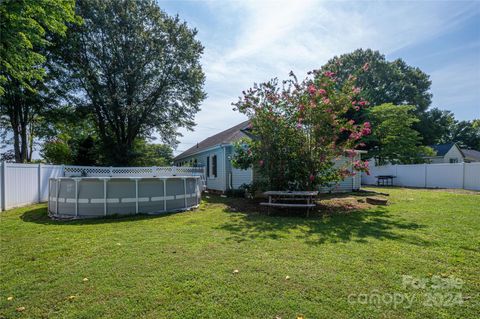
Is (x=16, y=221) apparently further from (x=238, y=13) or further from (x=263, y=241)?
(x=238, y=13)

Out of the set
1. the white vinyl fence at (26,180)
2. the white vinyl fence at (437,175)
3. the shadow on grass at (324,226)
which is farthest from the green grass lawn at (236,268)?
the white vinyl fence at (437,175)

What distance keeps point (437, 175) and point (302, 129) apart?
536 inches

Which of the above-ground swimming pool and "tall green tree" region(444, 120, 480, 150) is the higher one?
"tall green tree" region(444, 120, 480, 150)

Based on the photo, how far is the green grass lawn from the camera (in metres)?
2.62

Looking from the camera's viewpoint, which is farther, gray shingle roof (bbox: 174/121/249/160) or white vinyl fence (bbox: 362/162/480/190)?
white vinyl fence (bbox: 362/162/480/190)

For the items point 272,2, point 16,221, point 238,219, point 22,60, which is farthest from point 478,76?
point 16,221

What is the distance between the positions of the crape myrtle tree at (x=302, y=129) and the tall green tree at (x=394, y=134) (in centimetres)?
1578

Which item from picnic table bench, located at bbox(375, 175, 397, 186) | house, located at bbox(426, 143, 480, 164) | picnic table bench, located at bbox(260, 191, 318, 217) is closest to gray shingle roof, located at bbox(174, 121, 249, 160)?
picnic table bench, located at bbox(260, 191, 318, 217)

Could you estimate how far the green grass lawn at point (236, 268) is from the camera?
262 centimetres

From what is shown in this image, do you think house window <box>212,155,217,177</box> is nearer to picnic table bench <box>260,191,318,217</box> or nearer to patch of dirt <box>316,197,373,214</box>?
picnic table bench <box>260,191,318,217</box>

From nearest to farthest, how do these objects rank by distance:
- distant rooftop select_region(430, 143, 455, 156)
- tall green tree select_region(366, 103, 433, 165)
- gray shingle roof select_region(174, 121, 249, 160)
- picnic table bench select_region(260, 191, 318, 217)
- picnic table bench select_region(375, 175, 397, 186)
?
1. picnic table bench select_region(260, 191, 318, 217)
2. gray shingle roof select_region(174, 121, 249, 160)
3. picnic table bench select_region(375, 175, 397, 186)
4. tall green tree select_region(366, 103, 433, 165)
5. distant rooftop select_region(430, 143, 455, 156)

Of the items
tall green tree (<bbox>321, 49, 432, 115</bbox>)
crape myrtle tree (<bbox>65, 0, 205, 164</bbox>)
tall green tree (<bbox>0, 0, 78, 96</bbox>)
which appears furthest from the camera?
tall green tree (<bbox>321, 49, 432, 115</bbox>)

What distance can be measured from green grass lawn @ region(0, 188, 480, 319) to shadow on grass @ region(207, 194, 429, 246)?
0.05m

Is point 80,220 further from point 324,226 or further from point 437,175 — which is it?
point 437,175
